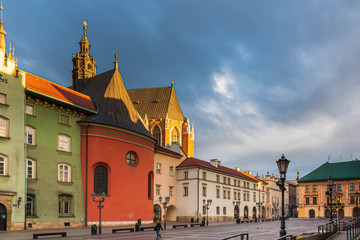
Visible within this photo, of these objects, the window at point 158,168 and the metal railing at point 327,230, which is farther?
the window at point 158,168

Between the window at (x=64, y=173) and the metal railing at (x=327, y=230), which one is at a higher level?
the window at (x=64, y=173)

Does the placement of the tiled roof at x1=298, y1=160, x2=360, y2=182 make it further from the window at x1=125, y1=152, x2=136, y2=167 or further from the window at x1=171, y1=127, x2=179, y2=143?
the window at x1=125, y1=152, x2=136, y2=167

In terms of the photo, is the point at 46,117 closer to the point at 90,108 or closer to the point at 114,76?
the point at 90,108

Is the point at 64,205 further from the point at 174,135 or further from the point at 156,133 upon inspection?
the point at 174,135

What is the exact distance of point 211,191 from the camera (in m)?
65.6

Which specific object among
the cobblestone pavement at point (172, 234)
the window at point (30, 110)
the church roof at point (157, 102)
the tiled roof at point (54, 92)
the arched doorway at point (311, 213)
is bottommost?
the arched doorway at point (311, 213)

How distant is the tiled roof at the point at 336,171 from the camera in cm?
9044

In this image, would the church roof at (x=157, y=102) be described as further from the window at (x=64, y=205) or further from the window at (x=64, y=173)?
the window at (x=64, y=205)

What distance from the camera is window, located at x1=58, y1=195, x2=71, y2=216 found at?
125 ft

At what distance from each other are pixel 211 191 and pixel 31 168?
3646cm

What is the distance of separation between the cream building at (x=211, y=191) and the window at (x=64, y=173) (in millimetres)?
26015

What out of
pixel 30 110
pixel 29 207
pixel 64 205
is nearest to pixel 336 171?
pixel 64 205

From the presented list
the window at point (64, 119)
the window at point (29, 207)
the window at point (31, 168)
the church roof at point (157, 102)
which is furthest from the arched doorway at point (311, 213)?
the window at point (31, 168)

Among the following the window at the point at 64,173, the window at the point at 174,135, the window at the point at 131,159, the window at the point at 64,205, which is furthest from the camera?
the window at the point at 174,135
